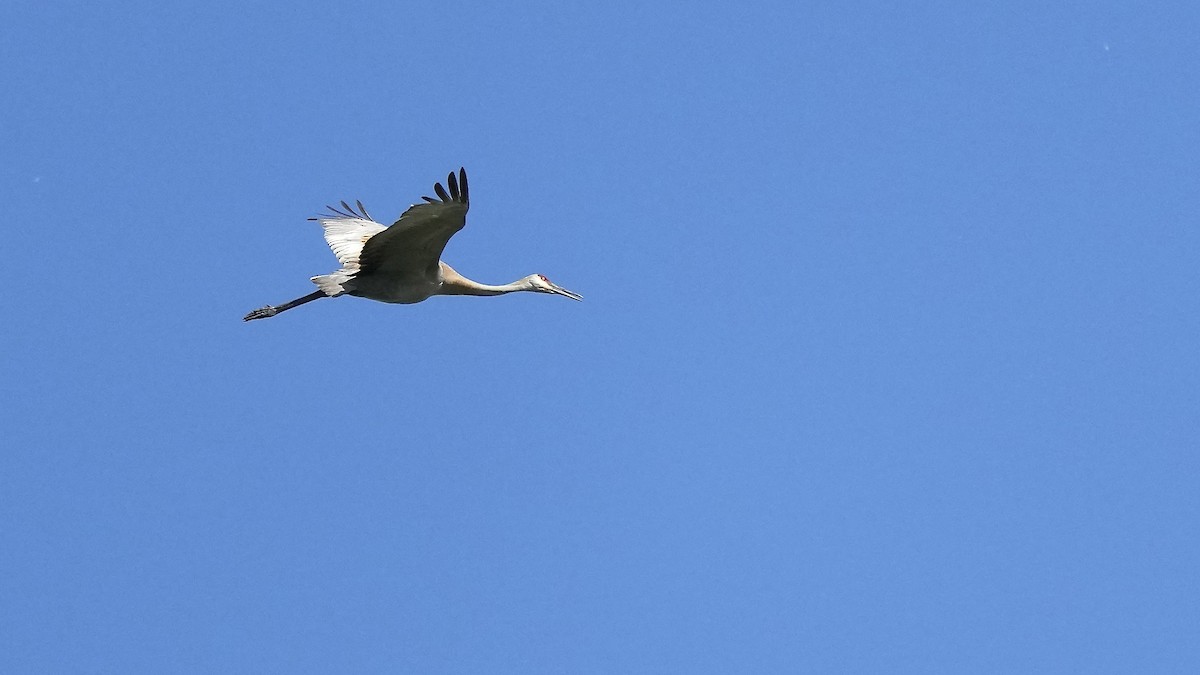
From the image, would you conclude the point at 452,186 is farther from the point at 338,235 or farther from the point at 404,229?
the point at 338,235

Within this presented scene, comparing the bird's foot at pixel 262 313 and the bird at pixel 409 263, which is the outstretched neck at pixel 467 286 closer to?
the bird at pixel 409 263

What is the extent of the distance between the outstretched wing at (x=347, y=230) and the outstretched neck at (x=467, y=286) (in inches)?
62.1

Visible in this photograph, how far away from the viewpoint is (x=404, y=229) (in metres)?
18.1

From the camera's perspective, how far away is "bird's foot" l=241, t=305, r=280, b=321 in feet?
65.6

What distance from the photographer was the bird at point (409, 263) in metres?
17.5

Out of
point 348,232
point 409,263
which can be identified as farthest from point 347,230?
point 409,263

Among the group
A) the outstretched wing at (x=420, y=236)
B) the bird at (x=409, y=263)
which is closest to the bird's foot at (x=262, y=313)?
the bird at (x=409, y=263)

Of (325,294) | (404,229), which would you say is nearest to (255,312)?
(325,294)

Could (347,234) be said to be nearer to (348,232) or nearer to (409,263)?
(348,232)

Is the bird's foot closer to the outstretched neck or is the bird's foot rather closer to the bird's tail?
the bird's tail

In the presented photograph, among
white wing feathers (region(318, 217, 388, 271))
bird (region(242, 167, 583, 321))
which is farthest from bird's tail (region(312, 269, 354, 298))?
white wing feathers (region(318, 217, 388, 271))

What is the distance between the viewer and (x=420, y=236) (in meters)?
18.3

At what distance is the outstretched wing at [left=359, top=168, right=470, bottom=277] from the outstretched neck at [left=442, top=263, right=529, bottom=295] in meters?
0.56

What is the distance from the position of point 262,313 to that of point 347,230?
8.78ft
